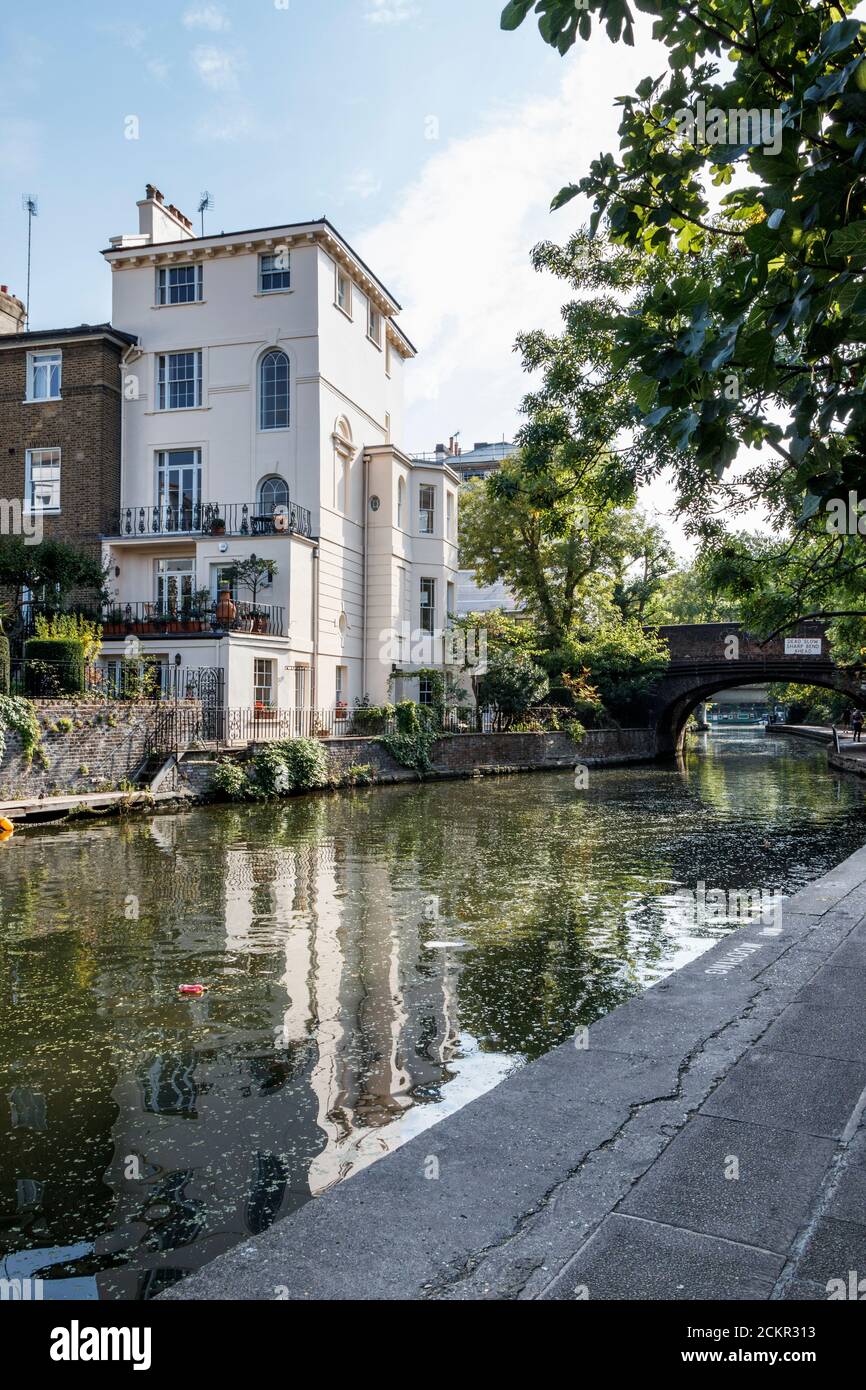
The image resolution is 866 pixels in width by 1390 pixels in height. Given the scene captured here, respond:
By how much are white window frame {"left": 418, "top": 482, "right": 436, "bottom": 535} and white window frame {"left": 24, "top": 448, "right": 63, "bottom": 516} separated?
40.3 feet

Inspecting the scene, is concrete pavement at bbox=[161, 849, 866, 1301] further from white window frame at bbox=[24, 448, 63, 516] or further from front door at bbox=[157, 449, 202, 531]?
white window frame at bbox=[24, 448, 63, 516]

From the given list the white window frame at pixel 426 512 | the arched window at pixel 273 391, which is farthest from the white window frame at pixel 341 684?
the arched window at pixel 273 391

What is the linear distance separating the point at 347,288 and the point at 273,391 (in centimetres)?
479

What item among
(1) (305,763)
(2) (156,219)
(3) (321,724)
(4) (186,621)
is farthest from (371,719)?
(2) (156,219)

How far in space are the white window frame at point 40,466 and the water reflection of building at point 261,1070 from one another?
77.8ft

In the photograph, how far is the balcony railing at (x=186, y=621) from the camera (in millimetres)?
25016

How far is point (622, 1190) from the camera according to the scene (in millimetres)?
3129

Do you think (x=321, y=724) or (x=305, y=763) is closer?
(x=305, y=763)

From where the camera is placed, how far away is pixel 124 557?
29344 millimetres

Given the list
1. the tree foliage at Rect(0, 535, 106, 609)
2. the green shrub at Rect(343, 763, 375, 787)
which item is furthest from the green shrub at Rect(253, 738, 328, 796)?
the tree foliage at Rect(0, 535, 106, 609)

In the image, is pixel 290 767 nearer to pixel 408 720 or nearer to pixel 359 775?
pixel 359 775

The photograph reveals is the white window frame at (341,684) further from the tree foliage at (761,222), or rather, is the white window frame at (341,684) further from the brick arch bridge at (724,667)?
the tree foliage at (761,222)

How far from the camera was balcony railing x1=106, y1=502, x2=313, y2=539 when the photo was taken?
28.1 meters

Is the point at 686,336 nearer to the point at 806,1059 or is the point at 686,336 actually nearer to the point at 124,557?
the point at 806,1059
